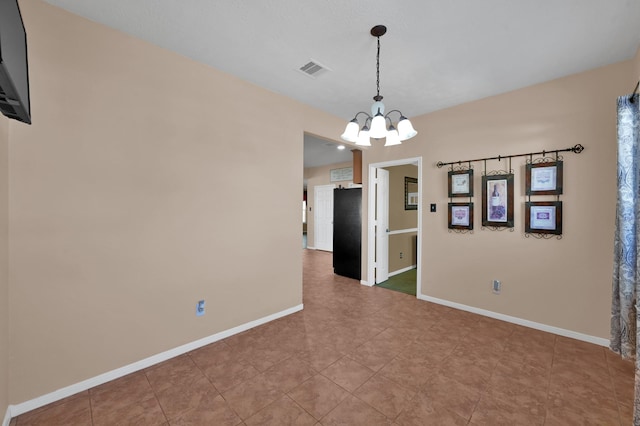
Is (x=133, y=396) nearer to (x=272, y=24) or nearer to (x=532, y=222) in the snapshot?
(x=272, y=24)

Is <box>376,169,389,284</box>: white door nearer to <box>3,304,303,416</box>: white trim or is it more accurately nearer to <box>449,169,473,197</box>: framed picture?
<box>449,169,473,197</box>: framed picture

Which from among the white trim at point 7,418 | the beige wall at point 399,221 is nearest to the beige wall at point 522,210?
the beige wall at point 399,221

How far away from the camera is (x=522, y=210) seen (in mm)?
2963

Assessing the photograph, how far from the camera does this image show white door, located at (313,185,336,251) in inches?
313

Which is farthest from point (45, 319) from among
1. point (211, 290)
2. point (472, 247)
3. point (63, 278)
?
point (472, 247)

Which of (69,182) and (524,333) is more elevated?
(69,182)

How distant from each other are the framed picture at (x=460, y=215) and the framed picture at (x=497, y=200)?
0.52 feet

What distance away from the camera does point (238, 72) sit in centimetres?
264

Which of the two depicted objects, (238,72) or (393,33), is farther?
(238,72)

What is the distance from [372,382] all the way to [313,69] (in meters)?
2.83

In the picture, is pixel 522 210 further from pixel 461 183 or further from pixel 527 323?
pixel 527 323

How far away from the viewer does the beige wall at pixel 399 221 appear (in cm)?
501

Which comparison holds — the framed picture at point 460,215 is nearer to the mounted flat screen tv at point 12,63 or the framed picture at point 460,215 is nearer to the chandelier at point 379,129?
the chandelier at point 379,129

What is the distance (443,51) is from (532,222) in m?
2.09
